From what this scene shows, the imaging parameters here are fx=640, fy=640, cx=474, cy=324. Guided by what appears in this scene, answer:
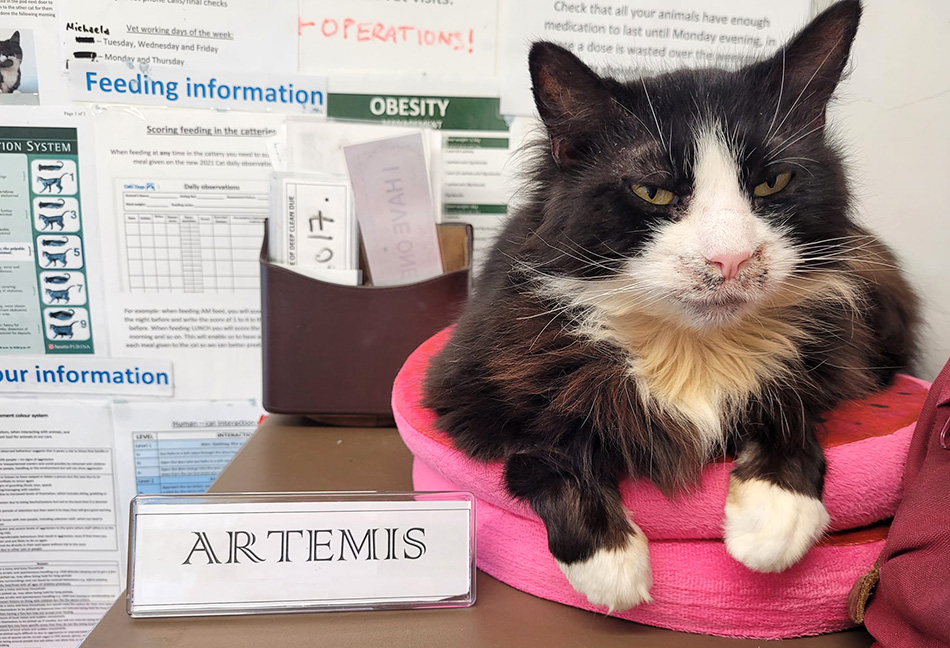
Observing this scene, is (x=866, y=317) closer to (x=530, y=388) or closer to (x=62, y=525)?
(x=530, y=388)

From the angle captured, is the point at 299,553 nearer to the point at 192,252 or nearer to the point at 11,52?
the point at 192,252

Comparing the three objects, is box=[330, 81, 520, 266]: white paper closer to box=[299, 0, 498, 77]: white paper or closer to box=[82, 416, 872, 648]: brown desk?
box=[299, 0, 498, 77]: white paper

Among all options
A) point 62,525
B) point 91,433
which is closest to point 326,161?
point 91,433

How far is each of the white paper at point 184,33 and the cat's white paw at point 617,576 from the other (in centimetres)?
106

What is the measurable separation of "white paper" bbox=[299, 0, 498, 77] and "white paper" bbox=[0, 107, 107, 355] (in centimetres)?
47

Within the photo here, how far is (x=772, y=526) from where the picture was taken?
1.92ft

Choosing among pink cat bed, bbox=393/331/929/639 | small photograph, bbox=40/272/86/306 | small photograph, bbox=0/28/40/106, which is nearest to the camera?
pink cat bed, bbox=393/331/929/639

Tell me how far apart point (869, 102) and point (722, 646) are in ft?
3.76

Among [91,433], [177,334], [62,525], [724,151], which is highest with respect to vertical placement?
[724,151]

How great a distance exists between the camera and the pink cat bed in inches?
24.5

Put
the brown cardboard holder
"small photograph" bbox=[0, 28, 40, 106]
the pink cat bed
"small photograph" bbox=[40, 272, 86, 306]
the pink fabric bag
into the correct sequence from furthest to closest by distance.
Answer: "small photograph" bbox=[40, 272, 86, 306] → "small photograph" bbox=[0, 28, 40, 106] → the brown cardboard holder → the pink cat bed → the pink fabric bag

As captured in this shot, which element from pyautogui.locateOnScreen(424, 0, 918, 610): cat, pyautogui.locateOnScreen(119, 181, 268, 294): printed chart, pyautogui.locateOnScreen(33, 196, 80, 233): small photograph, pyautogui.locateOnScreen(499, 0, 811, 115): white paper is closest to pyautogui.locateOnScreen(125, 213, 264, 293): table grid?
pyautogui.locateOnScreen(119, 181, 268, 294): printed chart

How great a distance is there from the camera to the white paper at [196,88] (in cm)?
121

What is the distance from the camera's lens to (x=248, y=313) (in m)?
1.33
